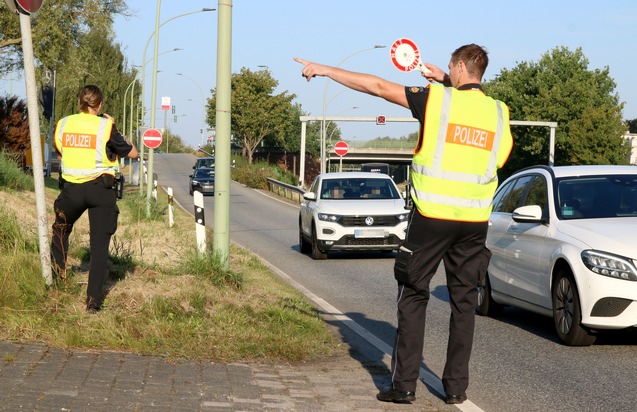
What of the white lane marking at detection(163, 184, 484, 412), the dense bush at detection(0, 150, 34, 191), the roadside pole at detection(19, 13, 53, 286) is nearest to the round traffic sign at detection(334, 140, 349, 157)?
the dense bush at detection(0, 150, 34, 191)

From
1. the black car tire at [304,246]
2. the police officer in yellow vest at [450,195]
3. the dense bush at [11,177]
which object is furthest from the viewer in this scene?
the dense bush at [11,177]

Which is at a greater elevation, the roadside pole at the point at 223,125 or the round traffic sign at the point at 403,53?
the round traffic sign at the point at 403,53

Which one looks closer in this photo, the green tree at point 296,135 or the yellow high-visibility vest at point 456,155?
the yellow high-visibility vest at point 456,155

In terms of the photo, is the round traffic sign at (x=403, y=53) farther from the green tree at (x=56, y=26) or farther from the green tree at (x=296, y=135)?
the green tree at (x=296, y=135)

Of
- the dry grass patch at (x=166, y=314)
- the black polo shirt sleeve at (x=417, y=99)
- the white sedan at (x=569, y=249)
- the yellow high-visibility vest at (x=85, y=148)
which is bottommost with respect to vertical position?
the dry grass patch at (x=166, y=314)

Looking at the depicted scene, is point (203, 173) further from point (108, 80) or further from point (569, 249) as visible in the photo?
point (569, 249)

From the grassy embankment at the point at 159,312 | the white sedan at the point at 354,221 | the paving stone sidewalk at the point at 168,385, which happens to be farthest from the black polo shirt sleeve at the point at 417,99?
the white sedan at the point at 354,221

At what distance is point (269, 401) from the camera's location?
6004mm

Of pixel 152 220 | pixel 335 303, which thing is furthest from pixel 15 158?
pixel 335 303

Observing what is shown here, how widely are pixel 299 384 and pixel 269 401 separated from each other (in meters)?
0.62

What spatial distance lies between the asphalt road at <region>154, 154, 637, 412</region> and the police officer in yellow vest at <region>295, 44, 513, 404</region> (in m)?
0.65

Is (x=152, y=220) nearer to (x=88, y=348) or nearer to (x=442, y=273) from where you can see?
(x=442, y=273)

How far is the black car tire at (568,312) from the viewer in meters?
8.67

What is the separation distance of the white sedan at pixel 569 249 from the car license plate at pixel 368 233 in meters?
7.31
